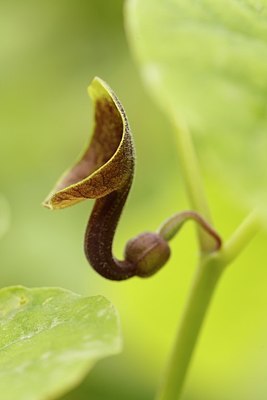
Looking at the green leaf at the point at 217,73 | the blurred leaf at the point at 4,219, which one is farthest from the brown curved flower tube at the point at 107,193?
the blurred leaf at the point at 4,219

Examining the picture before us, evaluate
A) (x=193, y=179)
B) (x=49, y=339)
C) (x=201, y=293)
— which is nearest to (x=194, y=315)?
(x=201, y=293)

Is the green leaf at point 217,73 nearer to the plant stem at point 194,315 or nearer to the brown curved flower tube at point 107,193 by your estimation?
the brown curved flower tube at point 107,193

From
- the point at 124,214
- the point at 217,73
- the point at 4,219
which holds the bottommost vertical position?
the point at 124,214

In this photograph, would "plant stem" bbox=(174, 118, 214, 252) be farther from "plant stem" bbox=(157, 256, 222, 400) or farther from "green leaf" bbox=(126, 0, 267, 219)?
"green leaf" bbox=(126, 0, 267, 219)

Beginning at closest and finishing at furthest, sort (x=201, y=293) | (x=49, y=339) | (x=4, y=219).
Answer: (x=49, y=339) → (x=201, y=293) → (x=4, y=219)

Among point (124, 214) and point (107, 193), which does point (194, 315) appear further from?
point (124, 214)

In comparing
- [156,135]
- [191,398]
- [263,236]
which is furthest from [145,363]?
[156,135]

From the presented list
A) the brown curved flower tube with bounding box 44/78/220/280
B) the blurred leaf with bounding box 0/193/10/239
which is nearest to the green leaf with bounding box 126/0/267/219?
the brown curved flower tube with bounding box 44/78/220/280
